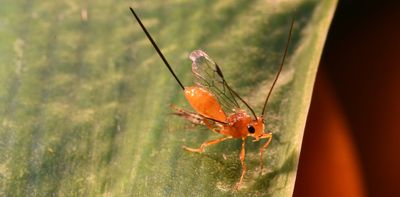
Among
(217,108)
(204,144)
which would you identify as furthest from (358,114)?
(204,144)

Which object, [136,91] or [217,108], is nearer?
[136,91]

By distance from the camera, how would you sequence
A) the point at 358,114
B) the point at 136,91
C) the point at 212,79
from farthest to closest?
the point at 358,114 < the point at 212,79 < the point at 136,91

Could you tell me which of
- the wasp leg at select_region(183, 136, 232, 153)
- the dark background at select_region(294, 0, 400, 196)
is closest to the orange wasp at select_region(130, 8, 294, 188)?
the wasp leg at select_region(183, 136, 232, 153)

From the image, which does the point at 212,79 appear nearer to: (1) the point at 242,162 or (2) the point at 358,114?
(1) the point at 242,162

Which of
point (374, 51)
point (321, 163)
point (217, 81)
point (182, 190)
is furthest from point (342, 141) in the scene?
point (182, 190)

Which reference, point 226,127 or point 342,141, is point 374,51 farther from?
point 226,127

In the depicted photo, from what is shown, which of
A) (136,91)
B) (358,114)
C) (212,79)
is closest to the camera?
(136,91)

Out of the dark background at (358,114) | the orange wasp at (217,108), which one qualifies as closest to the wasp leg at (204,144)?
the orange wasp at (217,108)

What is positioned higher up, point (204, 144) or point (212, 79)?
point (212, 79)
